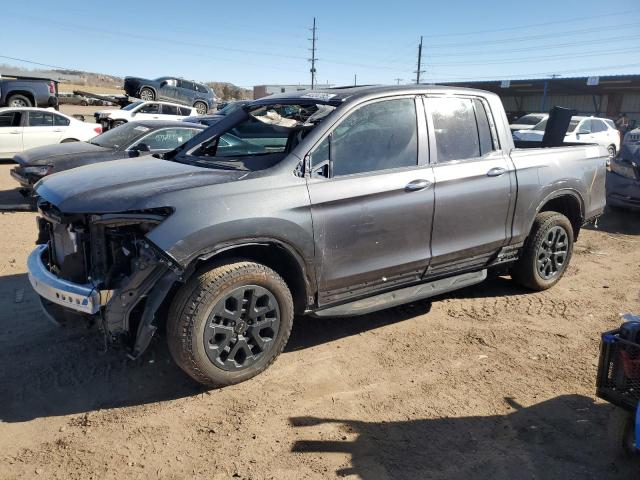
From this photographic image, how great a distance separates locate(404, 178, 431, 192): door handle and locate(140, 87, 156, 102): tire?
82.3ft

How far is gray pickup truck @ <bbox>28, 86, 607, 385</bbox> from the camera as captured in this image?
315 cm

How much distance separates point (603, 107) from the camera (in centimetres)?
4069

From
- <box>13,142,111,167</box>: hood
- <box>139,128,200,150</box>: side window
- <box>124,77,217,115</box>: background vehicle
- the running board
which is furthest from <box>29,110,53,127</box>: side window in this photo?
<box>124,77,217,115</box>: background vehicle

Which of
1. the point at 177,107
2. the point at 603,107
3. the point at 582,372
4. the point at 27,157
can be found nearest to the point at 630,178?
the point at 582,372

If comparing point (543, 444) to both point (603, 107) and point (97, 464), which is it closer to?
point (97, 464)

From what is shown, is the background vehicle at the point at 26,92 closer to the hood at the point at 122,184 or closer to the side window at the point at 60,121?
the side window at the point at 60,121

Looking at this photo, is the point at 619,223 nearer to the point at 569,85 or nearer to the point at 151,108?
the point at 151,108

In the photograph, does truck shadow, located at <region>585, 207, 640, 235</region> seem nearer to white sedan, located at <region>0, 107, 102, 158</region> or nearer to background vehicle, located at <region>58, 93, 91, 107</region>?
white sedan, located at <region>0, 107, 102, 158</region>

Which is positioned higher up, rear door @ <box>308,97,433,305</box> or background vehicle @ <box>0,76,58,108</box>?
background vehicle @ <box>0,76,58,108</box>

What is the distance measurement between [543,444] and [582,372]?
3.41 ft

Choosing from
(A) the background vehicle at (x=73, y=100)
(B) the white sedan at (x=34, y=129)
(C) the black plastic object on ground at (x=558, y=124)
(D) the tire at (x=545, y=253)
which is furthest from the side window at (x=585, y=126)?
(A) the background vehicle at (x=73, y=100)

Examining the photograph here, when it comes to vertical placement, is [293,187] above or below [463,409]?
above

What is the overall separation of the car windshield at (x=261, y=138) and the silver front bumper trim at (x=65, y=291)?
52.3 inches

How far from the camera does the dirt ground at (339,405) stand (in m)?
2.76
